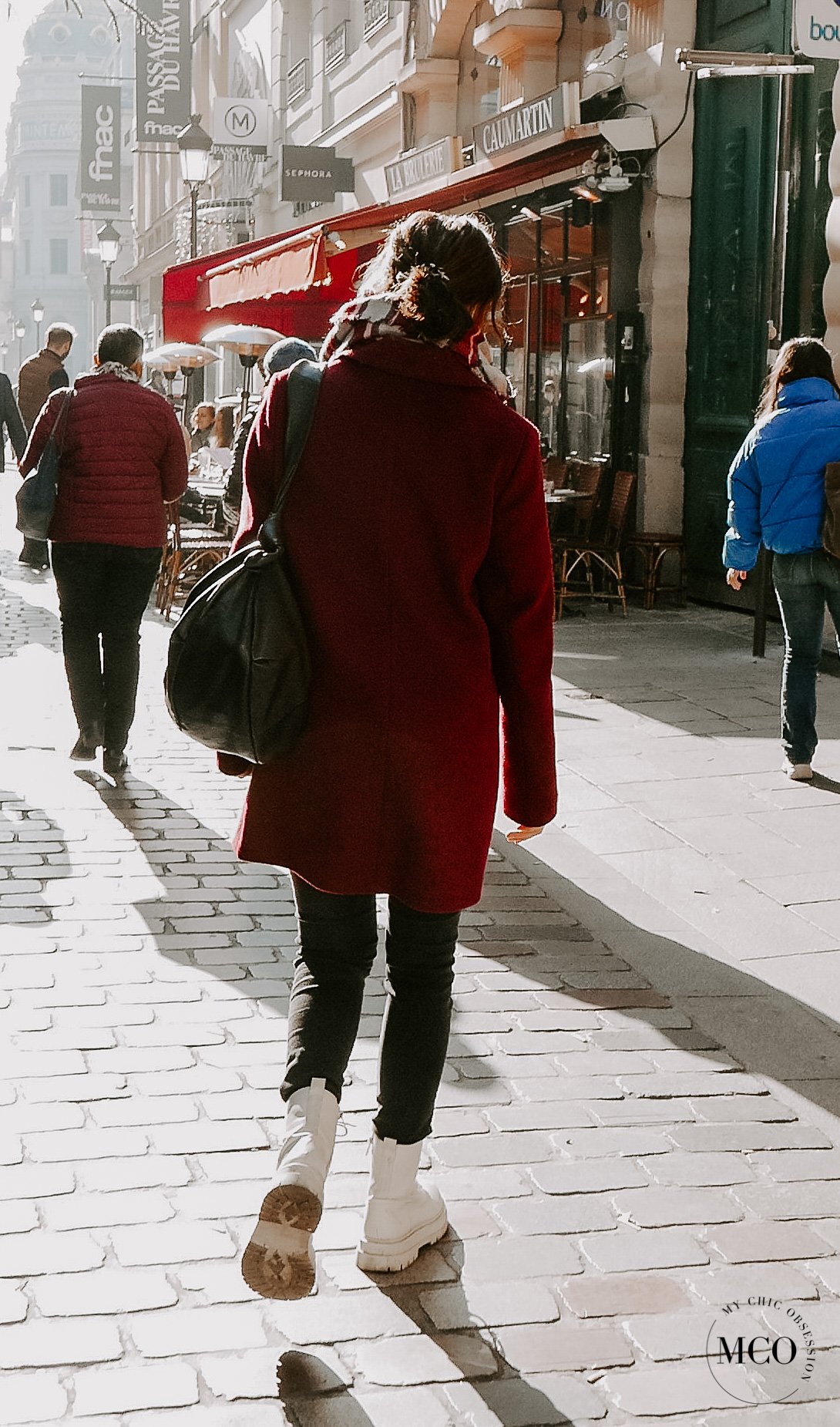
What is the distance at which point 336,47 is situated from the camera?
25141 mm

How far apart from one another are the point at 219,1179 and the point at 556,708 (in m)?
5.93

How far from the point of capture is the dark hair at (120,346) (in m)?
7.61

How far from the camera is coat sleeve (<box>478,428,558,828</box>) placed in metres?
3.15

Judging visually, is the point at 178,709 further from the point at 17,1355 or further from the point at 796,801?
the point at 796,801

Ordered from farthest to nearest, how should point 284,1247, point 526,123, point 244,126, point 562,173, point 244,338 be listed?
1. point 244,126
2. point 244,338
3. point 562,173
4. point 526,123
5. point 284,1247

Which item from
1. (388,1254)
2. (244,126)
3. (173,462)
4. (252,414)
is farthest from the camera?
(244,126)

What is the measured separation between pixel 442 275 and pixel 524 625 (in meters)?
0.63

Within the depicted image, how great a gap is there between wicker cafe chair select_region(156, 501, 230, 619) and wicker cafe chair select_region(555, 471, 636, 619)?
2587 millimetres

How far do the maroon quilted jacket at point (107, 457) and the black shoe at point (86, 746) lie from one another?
89 cm

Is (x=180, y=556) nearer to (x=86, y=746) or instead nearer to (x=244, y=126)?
(x=86, y=746)

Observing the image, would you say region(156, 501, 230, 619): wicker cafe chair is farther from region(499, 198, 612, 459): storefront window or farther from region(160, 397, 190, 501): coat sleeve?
region(160, 397, 190, 501): coat sleeve

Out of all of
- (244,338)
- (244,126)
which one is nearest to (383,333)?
(244,338)

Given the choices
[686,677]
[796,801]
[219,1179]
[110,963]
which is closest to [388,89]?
[686,677]

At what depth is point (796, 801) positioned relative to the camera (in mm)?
7500
